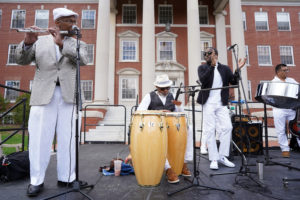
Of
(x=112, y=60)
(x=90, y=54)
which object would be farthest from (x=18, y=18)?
(x=112, y=60)

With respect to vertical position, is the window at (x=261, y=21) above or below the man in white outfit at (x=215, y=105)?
above

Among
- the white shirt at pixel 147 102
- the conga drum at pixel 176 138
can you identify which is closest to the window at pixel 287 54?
the white shirt at pixel 147 102

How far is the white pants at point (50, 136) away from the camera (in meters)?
2.42

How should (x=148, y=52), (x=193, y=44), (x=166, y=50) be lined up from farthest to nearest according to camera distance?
(x=166, y=50)
(x=193, y=44)
(x=148, y=52)

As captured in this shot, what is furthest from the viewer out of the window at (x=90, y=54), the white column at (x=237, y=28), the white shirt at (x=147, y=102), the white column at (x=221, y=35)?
the window at (x=90, y=54)

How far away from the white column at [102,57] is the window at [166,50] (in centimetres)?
623

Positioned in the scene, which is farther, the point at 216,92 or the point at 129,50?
the point at 129,50

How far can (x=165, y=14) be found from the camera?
18078mm

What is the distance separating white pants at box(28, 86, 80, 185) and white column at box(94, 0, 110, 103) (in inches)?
369

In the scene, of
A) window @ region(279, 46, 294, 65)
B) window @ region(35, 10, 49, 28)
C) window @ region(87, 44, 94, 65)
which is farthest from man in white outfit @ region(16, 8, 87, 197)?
window @ region(279, 46, 294, 65)

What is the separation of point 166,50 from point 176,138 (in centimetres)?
1556

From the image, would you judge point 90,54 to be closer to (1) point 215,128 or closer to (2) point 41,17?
(2) point 41,17

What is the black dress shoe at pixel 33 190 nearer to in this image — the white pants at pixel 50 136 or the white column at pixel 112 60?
the white pants at pixel 50 136

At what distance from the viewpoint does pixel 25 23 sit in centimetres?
1880
